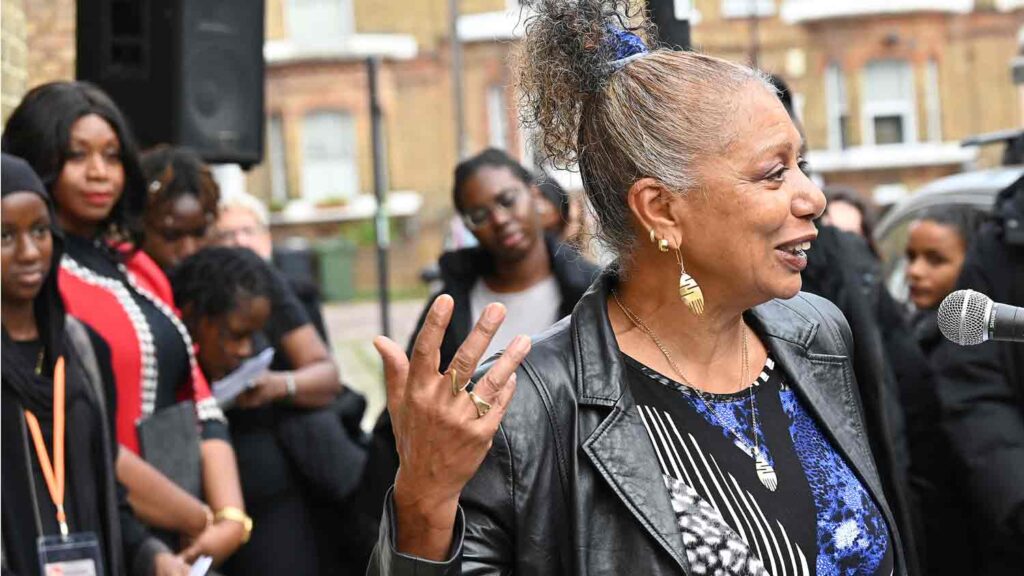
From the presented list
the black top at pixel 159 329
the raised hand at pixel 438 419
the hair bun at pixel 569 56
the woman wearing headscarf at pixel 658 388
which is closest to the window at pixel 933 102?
the black top at pixel 159 329

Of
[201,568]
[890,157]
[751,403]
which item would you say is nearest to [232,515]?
[201,568]

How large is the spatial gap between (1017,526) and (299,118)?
88.1 ft

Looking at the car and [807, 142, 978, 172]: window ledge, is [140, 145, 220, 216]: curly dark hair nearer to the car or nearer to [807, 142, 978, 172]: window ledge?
the car

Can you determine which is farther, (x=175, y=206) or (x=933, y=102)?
(x=933, y=102)

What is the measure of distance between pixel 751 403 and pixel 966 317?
454 mm

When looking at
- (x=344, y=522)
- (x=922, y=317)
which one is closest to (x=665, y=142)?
(x=344, y=522)

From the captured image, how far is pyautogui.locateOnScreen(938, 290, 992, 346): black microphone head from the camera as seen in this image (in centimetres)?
242

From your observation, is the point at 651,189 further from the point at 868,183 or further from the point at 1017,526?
the point at 868,183

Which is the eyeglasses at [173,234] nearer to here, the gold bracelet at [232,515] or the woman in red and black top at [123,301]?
the woman in red and black top at [123,301]

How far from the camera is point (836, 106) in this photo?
29734 millimetres

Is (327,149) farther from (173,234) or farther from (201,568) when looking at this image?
(201,568)

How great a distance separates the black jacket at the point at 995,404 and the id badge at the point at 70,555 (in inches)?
91.4

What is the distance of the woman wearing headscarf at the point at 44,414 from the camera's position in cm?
355

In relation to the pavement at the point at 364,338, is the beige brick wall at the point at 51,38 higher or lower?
higher
